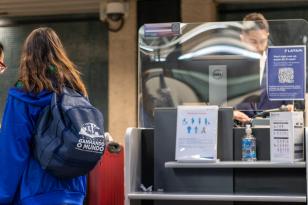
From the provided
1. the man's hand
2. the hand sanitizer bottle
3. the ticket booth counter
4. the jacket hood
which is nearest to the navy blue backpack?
the jacket hood

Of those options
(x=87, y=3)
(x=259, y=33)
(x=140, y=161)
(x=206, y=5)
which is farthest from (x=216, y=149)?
(x=87, y=3)

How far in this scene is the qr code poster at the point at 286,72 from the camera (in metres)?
3.45

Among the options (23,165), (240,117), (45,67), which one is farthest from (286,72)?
(23,165)

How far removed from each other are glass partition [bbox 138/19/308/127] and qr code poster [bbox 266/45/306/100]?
59 mm

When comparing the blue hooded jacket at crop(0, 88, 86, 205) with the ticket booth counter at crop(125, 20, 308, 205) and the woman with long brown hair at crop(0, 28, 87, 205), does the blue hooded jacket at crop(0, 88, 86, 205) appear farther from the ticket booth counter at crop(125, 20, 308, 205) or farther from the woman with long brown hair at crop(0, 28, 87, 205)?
the ticket booth counter at crop(125, 20, 308, 205)

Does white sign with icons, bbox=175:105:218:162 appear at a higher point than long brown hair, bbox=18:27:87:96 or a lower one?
lower

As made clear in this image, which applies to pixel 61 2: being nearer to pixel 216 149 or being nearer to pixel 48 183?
pixel 216 149

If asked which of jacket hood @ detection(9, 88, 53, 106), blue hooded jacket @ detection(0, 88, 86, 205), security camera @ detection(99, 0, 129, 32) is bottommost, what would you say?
blue hooded jacket @ detection(0, 88, 86, 205)

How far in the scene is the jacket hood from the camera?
8.33 feet

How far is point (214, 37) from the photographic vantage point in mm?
3932

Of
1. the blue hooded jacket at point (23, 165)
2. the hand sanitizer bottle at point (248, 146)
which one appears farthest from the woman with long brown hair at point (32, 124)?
the hand sanitizer bottle at point (248, 146)

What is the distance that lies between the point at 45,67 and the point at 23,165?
426 millimetres

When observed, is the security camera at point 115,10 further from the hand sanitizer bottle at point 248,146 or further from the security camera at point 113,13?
the hand sanitizer bottle at point 248,146

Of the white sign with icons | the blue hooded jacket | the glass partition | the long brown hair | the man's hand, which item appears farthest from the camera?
the glass partition
